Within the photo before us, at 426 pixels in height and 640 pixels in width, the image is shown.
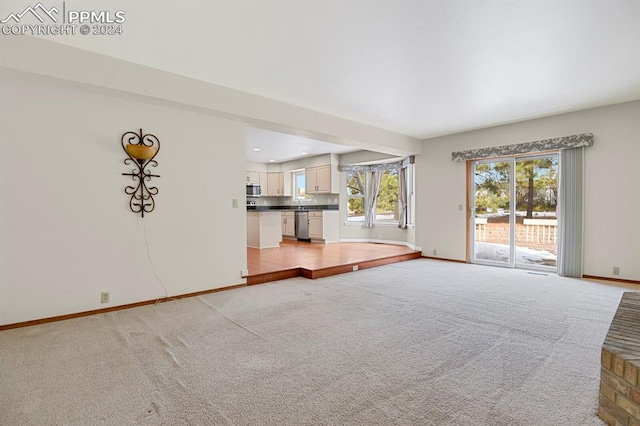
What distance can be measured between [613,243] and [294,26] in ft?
17.9

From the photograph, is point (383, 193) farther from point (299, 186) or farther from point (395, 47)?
point (395, 47)

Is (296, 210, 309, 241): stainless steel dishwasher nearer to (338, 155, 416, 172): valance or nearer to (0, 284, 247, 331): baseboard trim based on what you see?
(338, 155, 416, 172): valance

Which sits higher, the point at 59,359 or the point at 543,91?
the point at 543,91

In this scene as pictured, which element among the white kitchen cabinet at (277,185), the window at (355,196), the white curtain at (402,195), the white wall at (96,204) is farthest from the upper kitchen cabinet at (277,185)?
the white wall at (96,204)

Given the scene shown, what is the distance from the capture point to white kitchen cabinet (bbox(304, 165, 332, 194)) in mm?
8852

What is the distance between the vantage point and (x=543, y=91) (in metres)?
4.09

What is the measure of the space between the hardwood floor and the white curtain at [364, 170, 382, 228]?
1549mm

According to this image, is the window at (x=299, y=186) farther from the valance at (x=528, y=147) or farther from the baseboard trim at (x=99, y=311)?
the baseboard trim at (x=99, y=311)

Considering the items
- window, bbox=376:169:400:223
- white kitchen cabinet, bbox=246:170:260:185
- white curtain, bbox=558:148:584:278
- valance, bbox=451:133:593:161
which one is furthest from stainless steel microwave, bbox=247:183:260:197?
white curtain, bbox=558:148:584:278

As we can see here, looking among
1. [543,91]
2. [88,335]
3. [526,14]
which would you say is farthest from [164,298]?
[543,91]

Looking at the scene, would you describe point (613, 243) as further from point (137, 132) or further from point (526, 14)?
point (137, 132)

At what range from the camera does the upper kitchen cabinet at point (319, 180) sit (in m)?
8.83

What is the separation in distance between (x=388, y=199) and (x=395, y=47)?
5932mm

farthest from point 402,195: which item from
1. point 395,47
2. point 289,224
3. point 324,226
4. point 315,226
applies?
point 395,47
